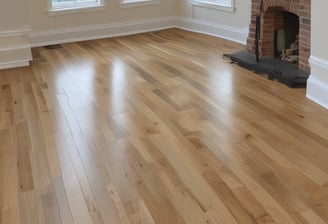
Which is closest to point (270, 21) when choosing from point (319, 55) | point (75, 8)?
point (319, 55)

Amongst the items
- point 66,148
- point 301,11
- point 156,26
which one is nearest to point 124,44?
point 156,26

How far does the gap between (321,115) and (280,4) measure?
5.76 feet

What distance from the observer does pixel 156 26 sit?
7574 mm

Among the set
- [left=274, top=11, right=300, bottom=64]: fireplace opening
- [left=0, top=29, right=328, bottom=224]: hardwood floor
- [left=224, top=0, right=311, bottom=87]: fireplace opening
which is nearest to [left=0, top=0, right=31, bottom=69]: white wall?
[left=0, top=29, right=328, bottom=224]: hardwood floor

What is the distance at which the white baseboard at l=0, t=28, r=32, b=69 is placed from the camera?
5512mm

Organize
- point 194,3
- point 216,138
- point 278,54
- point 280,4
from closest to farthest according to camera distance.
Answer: point 216,138
point 280,4
point 278,54
point 194,3

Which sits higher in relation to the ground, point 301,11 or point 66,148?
point 301,11

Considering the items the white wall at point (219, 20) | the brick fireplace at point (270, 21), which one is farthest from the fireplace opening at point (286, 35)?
the white wall at point (219, 20)

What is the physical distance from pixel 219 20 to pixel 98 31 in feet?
6.35

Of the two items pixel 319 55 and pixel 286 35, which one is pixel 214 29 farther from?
pixel 319 55

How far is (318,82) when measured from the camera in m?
4.06

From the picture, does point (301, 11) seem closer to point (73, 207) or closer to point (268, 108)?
point (268, 108)

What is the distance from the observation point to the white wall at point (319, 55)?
3.89 meters

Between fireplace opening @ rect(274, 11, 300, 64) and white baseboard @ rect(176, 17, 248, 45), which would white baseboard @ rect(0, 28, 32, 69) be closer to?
white baseboard @ rect(176, 17, 248, 45)
